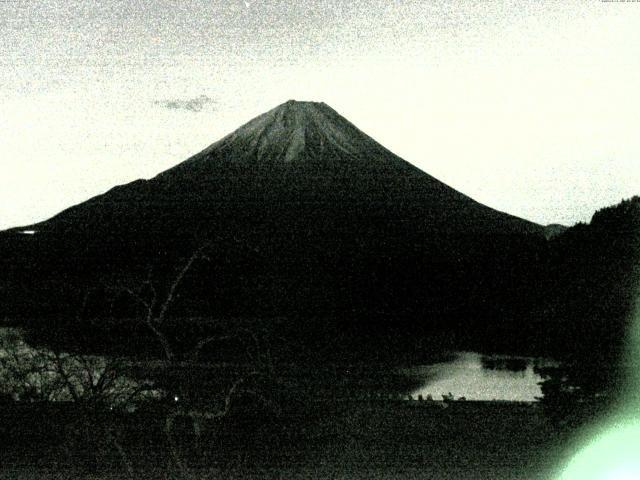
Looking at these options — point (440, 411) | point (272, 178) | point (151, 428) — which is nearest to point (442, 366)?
point (440, 411)

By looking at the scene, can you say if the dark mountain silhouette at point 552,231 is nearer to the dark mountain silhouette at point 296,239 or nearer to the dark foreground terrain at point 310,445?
the dark mountain silhouette at point 296,239

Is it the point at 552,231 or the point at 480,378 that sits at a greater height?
the point at 552,231

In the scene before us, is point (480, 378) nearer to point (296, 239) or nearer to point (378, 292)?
point (378, 292)

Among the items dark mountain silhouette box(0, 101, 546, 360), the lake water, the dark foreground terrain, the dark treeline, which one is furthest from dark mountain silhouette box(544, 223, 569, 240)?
the lake water

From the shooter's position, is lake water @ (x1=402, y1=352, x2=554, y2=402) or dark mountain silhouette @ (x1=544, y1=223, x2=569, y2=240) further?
lake water @ (x1=402, y1=352, x2=554, y2=402)

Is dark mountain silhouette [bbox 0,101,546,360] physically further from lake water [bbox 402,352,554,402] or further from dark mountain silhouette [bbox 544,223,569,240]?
lake water [bbox 402,352,554,402]

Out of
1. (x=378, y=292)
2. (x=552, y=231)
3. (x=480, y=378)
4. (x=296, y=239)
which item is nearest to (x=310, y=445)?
(x=480, y=378)
